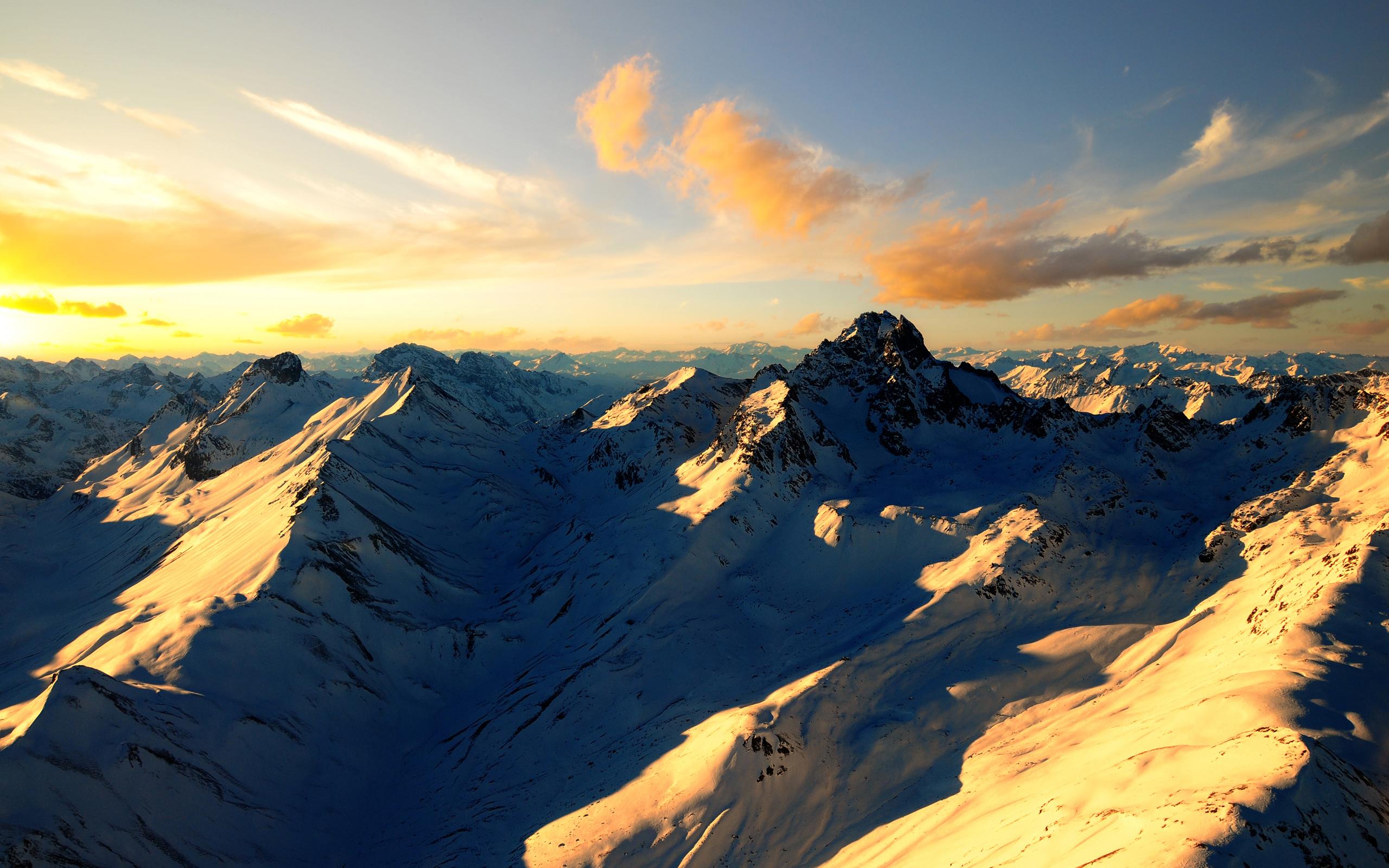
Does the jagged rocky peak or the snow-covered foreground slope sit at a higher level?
the jagged rocky peak

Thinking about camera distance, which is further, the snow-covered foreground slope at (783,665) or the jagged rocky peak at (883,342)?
the jagged rocky peak at (883,342)

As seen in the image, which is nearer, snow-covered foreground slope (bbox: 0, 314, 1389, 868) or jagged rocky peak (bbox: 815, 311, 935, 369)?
snow-covered foreground slope (bbox: 0, 314, 1389, 868)

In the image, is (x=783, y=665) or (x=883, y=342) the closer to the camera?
(x=783, y=665)

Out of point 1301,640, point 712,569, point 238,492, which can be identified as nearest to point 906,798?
point 1301,640

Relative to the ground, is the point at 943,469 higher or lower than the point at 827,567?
higher

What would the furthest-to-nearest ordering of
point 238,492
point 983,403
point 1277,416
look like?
point 238,492, point 983,403, point 1277,416

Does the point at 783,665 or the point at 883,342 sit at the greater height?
the point at 883,342

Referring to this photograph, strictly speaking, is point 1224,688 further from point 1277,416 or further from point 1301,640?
point 1277,416

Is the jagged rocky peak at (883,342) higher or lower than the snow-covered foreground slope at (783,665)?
higher

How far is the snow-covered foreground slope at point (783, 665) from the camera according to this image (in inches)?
2012

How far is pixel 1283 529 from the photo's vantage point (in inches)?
3364

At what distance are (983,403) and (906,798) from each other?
121344mm

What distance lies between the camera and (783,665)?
85.6 m

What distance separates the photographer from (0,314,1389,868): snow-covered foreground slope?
51094 mm
